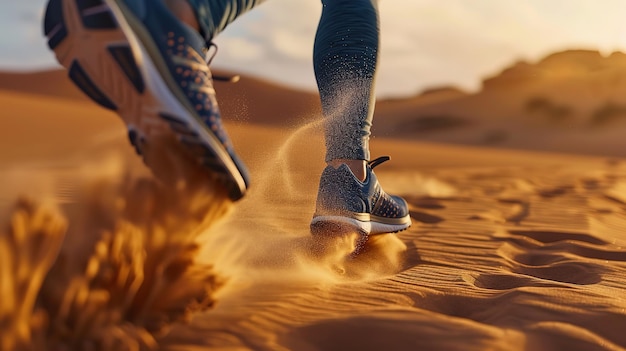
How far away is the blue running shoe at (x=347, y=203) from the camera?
1.81 metres

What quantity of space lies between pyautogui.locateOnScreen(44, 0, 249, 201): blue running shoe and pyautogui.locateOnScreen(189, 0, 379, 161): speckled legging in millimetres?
672

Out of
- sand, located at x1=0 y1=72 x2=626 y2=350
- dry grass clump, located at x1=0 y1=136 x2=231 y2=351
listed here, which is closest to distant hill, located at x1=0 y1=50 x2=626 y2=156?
sand, located at x1=0 y1=72 x2=626 y2=350

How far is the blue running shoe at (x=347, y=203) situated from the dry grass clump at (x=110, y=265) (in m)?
0.72

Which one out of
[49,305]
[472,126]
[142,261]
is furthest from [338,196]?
[472,126]

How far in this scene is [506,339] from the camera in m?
1.06

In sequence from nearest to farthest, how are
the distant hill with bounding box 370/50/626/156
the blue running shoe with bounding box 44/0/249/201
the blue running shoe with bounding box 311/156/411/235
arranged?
the blue running shoe with bounding box 44/0/249/201, the blue running shoe with bounding box 311/156/411/235, the distant hill with bounding box 370/50/626/156

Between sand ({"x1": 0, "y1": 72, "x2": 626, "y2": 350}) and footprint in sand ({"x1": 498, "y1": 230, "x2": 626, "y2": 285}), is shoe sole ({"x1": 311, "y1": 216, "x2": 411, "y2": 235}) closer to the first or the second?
sand ({"x1": 0, "y1": 72, "x2": 626, "y2": 350})

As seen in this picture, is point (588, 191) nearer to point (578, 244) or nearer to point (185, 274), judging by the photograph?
point (578, 244)

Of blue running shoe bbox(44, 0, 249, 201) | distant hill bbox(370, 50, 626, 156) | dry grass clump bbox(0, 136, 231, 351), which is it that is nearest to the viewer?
dry grass clump bbox(0, 136, 231, 351)

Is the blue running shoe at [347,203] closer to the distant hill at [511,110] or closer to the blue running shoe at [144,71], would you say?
the blue running shoe at [144,71]

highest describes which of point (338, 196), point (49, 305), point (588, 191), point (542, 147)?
point (542, 147)

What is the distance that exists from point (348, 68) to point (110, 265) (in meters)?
1.03

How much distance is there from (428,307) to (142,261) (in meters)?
0.72

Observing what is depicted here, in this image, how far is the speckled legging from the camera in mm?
1706
